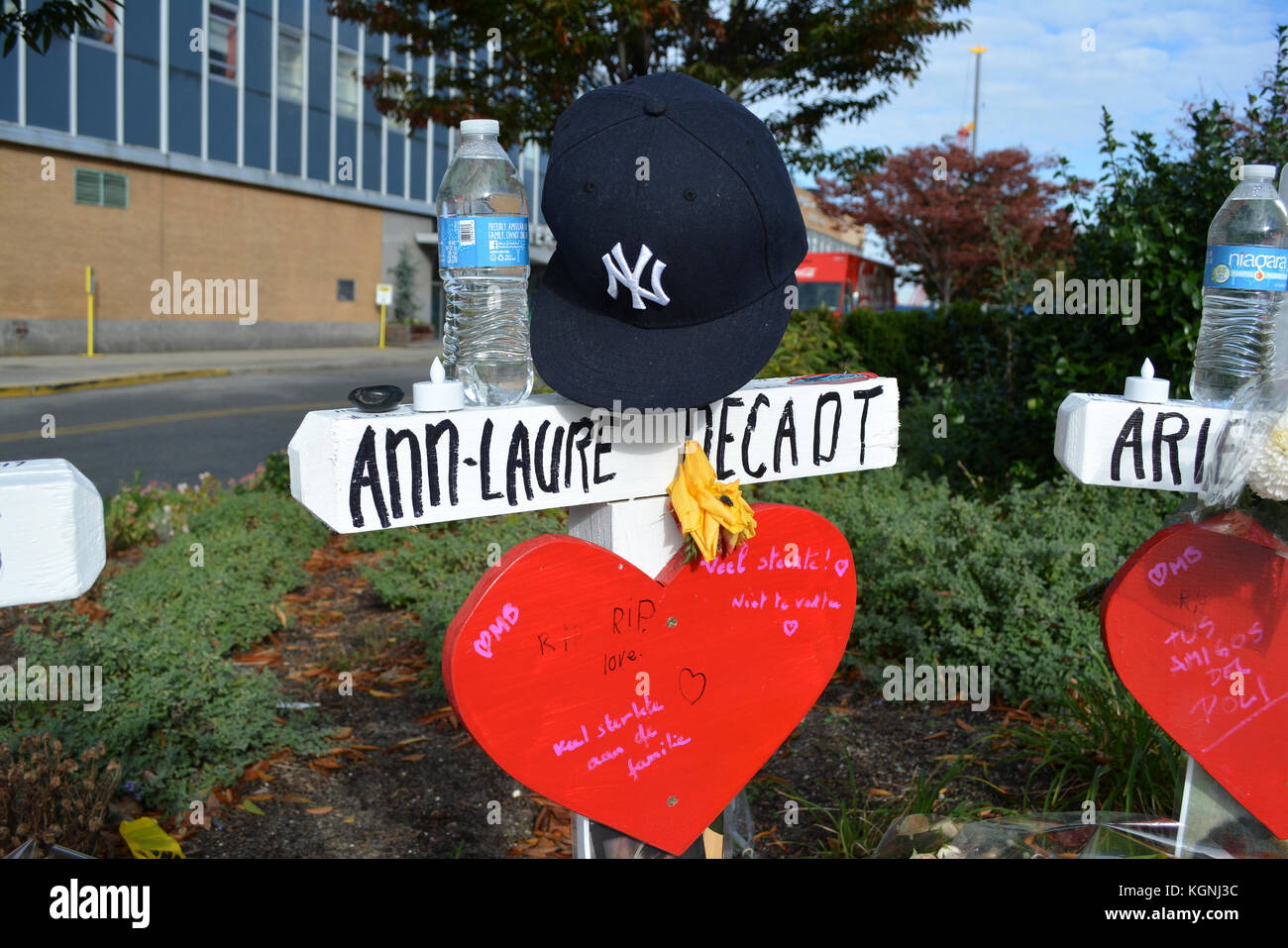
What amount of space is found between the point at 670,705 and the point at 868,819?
3.79 ft

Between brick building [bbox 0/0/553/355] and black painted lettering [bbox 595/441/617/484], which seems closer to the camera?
black painted lettering [bbox 595/441/617/484]

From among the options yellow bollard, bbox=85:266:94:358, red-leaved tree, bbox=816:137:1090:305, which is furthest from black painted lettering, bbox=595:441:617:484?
red-leaved tree, bbox=816:137:1090:305

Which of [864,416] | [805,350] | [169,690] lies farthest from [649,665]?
[805,350]

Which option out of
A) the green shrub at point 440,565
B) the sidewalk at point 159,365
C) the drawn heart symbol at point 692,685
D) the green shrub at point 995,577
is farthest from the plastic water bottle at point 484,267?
the sidewalk at point 159,365

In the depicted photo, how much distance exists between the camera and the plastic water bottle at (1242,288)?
2.06m

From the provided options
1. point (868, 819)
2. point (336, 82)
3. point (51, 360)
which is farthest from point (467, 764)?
point (336, 82)

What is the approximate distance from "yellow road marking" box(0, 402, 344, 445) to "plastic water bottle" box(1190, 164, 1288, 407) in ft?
33.1

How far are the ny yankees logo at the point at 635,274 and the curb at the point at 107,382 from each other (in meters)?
13.8

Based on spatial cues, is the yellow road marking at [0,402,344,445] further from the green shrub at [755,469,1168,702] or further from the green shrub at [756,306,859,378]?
the green shrub at [755,469,1168,702]

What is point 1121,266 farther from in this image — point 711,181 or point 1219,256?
point 711,181

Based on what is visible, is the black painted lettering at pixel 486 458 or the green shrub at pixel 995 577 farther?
the green shrub at pixel 995 577

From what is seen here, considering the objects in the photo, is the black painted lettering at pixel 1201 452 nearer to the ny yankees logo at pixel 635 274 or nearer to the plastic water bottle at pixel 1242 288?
the plastic water bottle at pixel 1242 288

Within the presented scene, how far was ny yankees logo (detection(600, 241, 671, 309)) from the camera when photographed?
66.3 inches

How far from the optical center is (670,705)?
1.95 meters
